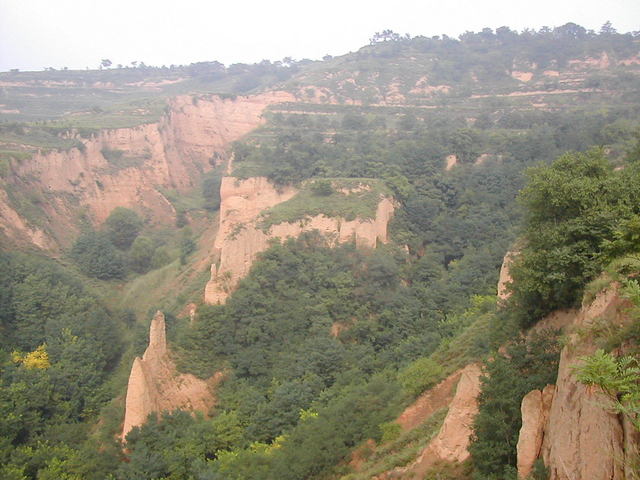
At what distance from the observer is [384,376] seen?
1862 cm

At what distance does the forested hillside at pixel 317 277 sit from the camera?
35.5 ft

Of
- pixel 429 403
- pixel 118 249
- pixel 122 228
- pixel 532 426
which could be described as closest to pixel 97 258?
pixel 118 249

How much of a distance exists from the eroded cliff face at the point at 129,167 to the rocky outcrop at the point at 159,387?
15626 mm

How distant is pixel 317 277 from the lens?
24922 mm

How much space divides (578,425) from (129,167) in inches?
1617

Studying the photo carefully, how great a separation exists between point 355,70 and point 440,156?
29699 millimetres

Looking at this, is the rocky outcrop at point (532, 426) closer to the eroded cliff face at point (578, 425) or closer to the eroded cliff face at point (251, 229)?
the eroded cliff face at point (578, 425)

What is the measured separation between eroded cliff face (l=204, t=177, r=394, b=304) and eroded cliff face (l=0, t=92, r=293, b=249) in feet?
40.1

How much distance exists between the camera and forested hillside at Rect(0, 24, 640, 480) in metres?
10.8

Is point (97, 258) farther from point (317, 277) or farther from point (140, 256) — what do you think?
point (317, 277)

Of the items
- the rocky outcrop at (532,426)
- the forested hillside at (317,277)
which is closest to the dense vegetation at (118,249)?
the forested hillside at (317,277)

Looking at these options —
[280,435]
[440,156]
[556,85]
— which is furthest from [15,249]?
[556,85]

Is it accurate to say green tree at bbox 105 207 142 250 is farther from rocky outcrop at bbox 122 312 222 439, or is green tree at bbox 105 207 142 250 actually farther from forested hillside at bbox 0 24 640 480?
rocky outcrop at bbox 122 312 222 439

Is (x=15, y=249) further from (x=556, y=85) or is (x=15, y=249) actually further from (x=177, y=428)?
(x=556, y=85)
